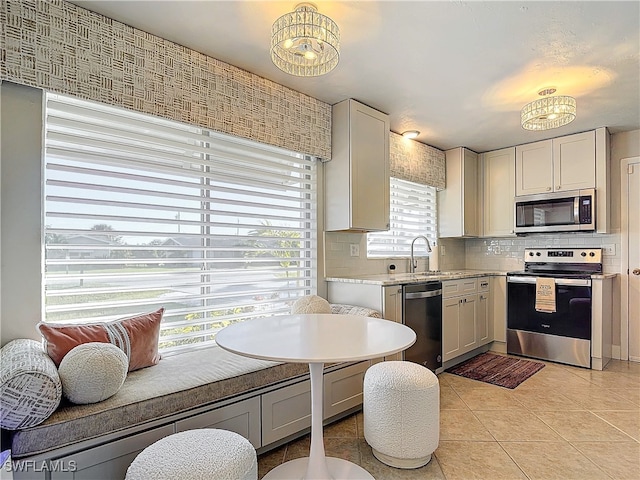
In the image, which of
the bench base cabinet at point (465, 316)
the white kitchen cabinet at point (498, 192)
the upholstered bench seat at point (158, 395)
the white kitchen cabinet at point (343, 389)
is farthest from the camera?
the white kitchen cabinet at point (498, 192)

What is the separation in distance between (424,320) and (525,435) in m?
1.11

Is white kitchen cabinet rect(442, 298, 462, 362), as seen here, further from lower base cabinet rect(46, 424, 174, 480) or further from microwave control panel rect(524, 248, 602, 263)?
lower base cabinet rect(46, 424, 174, 480)

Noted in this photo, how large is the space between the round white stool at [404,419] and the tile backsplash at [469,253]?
4.56 feet

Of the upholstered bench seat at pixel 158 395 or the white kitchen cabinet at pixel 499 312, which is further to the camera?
the white kitchen cabinet at pixel 499 312

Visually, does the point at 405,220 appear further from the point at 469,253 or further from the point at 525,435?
the point at 525,435

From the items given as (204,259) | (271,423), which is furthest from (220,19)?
(271,423)

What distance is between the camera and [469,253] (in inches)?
198

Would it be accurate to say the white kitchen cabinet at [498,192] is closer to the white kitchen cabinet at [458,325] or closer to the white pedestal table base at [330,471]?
the white kitchen cabinet at [458,325]

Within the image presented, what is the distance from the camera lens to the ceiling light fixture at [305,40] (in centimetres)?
172

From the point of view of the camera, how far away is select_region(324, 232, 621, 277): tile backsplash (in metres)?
3.33

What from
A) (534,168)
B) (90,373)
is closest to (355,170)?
(90,373)

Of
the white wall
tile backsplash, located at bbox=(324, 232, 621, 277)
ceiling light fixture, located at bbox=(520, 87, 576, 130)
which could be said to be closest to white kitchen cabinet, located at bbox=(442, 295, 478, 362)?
tile backsplash, located at bbox=(324, 232, 621, 277)

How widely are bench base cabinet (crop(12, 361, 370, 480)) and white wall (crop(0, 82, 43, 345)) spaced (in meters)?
0.71

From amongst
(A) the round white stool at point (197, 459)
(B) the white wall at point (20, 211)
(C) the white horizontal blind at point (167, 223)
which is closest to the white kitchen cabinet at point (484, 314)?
(C) the white horizontal blind at point (167, 223)
